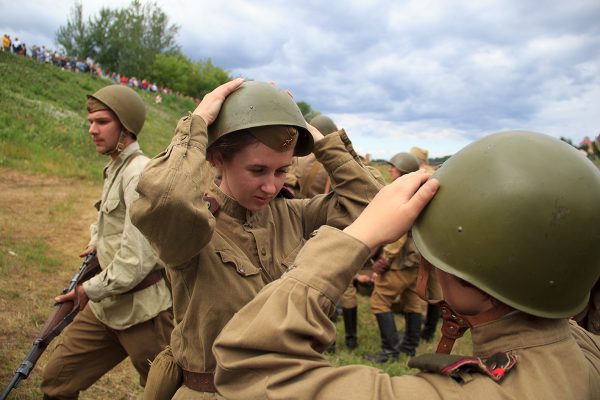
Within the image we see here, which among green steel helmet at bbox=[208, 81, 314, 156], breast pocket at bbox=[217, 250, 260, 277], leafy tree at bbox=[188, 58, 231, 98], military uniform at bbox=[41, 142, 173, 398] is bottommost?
leafy tree at bbox=[188, 58, 231, 98]

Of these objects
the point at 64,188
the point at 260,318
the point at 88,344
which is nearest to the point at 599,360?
the point at 260,318

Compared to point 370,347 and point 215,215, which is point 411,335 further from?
→ point 215,215

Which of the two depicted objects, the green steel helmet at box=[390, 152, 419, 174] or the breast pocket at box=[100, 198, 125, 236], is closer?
the breast pocket at box=[100, 198, 125, 236]

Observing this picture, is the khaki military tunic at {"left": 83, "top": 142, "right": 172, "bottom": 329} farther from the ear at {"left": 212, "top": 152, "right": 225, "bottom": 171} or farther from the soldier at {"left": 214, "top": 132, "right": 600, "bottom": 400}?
the soldier at {"left": 214, "top": 132, "right": 600, "bottom": 400}

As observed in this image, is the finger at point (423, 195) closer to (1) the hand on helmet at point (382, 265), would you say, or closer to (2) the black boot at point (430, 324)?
(1) the hand on helmet at point (382, 265)

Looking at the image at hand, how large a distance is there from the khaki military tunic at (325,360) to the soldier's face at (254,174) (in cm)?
89

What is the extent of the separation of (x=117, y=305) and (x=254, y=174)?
1.92 metres

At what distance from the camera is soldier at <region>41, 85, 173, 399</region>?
3279 millimetres

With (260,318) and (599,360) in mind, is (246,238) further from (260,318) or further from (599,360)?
(599,360)

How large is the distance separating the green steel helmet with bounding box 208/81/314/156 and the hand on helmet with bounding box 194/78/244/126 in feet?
0.09

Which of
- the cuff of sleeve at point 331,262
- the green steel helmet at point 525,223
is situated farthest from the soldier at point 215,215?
the green steel helmet at point 525,223

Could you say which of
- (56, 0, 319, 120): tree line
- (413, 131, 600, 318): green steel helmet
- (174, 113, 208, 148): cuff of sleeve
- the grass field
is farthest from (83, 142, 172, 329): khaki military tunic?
(56, 0, 319, 120): tree line

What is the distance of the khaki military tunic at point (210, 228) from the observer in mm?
1804

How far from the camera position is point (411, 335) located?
652 cm
